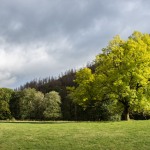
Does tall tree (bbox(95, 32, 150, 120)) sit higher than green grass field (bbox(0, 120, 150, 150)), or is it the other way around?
tall tree (bbox(95, 32, 150, 120))

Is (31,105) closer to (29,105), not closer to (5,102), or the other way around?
(29,105)

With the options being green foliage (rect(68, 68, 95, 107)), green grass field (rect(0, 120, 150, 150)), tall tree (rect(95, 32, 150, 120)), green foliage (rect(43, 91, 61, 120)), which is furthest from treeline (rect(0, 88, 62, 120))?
green grass field (rect(0, 120, 150, 150))

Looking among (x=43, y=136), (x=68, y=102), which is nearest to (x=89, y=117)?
(x=68, y=102)

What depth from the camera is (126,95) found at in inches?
1708

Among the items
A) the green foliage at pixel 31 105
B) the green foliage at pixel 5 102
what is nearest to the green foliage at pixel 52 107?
the green foliage at pixel 31 105

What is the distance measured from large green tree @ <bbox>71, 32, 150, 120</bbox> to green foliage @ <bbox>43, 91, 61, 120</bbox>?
190 ft

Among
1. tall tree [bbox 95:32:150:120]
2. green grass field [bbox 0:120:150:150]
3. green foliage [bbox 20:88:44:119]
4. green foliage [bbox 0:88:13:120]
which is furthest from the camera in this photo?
green foliage [bbox 20:88:44:119]

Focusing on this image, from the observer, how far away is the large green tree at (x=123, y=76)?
4362cm

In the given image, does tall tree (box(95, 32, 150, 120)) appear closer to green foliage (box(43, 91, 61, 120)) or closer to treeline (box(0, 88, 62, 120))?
green foliage (box(43, 91, 61, 120))

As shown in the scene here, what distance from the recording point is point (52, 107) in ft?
355

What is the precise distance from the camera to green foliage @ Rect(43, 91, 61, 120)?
105938 mm

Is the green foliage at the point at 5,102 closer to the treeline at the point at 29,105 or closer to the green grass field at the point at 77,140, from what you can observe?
the treeline at the point at 29,105

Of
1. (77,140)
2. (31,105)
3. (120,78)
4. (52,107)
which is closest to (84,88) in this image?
(120,78)

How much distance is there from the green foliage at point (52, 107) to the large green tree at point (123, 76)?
5795 centimetres
